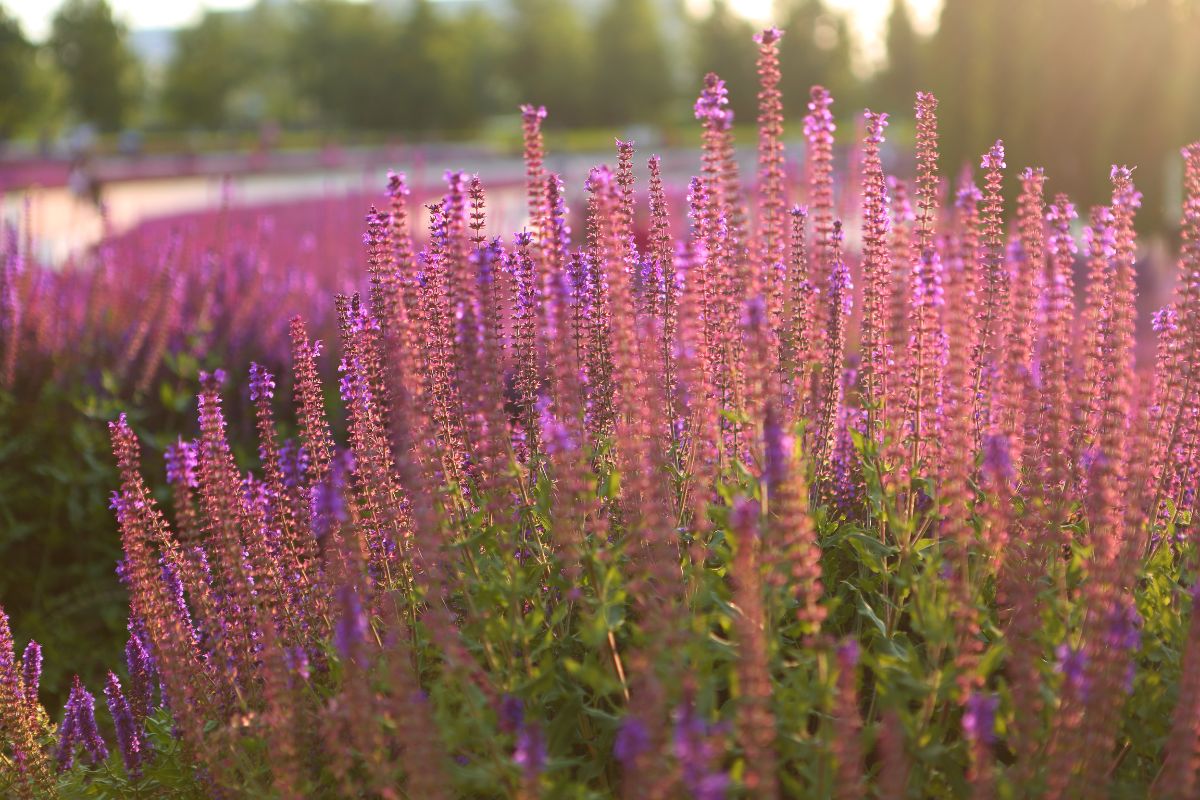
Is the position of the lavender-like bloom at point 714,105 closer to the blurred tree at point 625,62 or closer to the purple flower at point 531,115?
the purple flower at point 531,115

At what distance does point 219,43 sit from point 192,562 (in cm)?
7405

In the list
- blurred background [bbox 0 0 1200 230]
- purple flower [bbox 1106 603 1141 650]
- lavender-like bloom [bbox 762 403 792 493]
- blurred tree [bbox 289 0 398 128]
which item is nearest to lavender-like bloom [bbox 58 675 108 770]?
lavender-like bloom [bbox 762 403 792 493]

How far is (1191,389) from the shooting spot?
3570 millimetres

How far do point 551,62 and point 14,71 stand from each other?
1200 inches

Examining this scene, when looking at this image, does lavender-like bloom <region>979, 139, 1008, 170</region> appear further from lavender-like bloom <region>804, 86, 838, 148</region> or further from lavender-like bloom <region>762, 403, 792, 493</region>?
lavender-like bloom <region>762, 403, 792, 493</region>

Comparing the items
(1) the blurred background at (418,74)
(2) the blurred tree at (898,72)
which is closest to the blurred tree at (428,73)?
(1) the blurred background at (418,74)

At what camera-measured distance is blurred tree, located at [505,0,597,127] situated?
69.9 metres

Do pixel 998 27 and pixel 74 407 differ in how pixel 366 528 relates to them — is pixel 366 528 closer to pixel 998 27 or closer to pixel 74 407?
pixel 74 407

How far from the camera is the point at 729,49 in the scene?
6912 cm

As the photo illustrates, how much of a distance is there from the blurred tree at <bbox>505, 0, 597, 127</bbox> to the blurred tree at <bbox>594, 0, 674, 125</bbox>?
91 centimetres

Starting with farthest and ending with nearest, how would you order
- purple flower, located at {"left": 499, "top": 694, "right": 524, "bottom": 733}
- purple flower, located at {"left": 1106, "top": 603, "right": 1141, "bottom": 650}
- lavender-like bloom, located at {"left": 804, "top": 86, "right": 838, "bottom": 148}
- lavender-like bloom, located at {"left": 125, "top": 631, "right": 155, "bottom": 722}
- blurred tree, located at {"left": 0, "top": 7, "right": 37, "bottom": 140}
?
blurred tree, located at {"left": 0, "top": 7, "right": 37, "bottom": 140} < lavender-like bloom, located at {"left": 125, "top": 631, "right": 155, "bottom": 722} < lavender-like bloom, located at {"left": 804, "top": 86, "right": 838, "bottom": 148} < purple flower, located at {"left": 499, "top": 694, "right": 524, "bottom": 733} < purple flower, located at {"left": 1106, "top": 603, "right": 1141, "bottom": 650}

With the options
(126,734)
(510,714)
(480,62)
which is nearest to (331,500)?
(510,714)

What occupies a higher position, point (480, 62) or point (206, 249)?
point (480, 62)

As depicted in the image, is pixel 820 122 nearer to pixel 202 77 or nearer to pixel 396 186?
pixel 396 186
